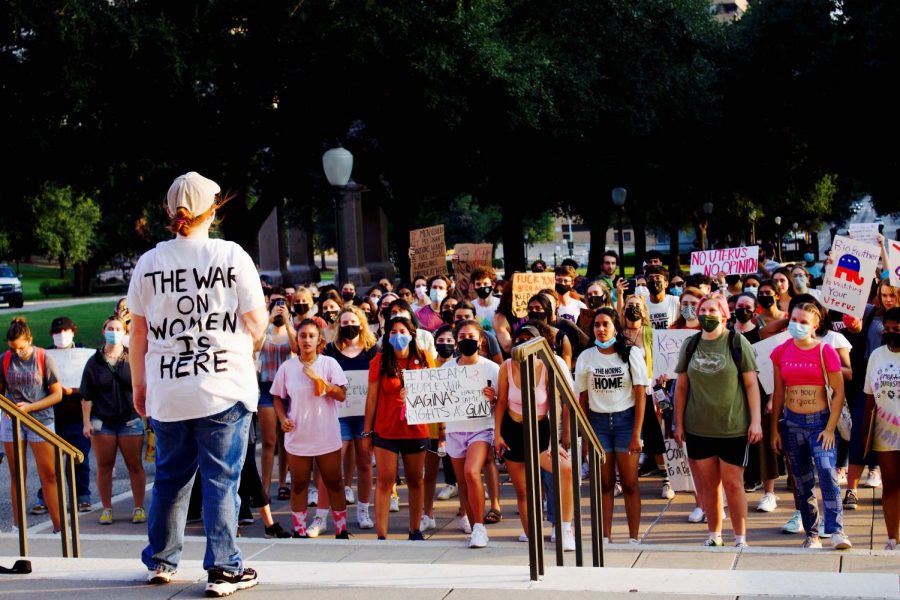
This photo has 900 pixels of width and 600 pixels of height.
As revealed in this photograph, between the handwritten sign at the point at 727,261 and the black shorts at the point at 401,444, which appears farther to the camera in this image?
the handwritten sign at the point at 727,261

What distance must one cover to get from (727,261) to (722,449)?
8.48 metres

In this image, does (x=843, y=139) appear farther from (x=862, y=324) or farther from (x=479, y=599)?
(x=479, y=599)

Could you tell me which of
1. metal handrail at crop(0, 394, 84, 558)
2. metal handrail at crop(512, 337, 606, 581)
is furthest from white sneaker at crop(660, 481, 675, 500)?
metal handrail at crop(0, 394, 84, 558)

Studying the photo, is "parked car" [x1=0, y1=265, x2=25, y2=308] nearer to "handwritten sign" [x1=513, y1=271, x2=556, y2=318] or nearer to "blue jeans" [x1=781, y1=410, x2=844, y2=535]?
"handwritten sign" [x1=513, y1=271, x2=556, y2=318]

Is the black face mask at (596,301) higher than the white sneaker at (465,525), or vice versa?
the black face mask at (596,301)

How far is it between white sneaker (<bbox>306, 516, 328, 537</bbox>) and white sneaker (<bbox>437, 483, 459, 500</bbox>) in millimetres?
1710

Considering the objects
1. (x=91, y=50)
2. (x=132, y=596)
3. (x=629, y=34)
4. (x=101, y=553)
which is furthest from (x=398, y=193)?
(x=132, y=596)

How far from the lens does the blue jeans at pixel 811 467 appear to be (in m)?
7.73

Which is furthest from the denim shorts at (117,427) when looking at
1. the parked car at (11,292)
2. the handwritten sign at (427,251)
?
the parked car at (11,292)

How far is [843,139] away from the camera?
114ft

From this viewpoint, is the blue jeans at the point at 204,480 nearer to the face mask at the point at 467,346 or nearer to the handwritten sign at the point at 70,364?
the face mask at the point at 467,346

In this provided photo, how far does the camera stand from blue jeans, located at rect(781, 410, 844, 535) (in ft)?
25.3

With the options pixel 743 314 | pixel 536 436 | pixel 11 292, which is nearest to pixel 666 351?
pixel 743 314

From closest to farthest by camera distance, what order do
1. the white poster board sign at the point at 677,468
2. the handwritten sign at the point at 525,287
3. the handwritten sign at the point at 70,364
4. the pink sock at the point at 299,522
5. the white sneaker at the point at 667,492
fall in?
the pink sock at the point at 299,522
the white poster board sign at the point at 677,468
the white sneaker at the point at 667,492
the handwritten sign at the point at 70,364
the handwritten sign at the point at 525,287
